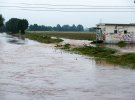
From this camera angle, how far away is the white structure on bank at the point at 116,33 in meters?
53.4

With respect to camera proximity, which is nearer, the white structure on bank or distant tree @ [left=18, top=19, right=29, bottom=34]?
the white structure on bank

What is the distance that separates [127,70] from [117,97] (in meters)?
8.80

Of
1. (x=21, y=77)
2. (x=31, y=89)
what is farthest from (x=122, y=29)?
(x=31, y=89)

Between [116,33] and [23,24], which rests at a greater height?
[23,24]

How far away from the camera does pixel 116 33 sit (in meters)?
53.4

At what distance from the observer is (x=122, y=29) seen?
53.9 metres

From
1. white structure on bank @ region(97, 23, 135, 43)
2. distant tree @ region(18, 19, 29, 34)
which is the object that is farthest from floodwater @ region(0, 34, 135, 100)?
distant tree @ region(18, 19, 29, 34)

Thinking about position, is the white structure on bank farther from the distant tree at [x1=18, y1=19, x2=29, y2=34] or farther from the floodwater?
the distant tree at [x1=18, y1=19, x2=29, y2=34]

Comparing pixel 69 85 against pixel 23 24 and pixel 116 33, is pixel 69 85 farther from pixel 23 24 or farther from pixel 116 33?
pixel 23 24

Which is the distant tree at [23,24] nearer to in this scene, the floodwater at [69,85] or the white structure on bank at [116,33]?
the white structure on bank at [116,33]

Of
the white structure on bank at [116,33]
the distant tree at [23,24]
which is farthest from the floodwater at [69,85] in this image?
the distant tree at [23,24]

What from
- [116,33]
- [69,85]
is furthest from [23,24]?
[69,85]

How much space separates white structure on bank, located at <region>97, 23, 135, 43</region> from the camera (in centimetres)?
5344

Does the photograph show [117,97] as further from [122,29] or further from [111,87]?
[122,29]
